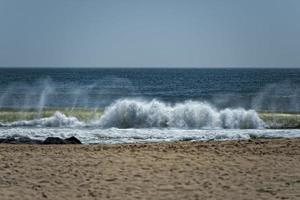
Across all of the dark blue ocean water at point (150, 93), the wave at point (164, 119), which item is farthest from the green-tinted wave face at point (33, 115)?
the dark blue ocean water at point (150, 93)

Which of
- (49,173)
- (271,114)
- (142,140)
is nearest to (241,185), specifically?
(49,173)

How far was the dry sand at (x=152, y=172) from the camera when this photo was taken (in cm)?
908

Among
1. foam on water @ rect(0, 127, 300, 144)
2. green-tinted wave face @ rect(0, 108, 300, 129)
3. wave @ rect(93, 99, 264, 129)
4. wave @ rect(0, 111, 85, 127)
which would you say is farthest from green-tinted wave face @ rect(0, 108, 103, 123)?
foam on water @ rect(0, 127, 300, 144)

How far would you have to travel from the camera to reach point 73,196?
350 inches

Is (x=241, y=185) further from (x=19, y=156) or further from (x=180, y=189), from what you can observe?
(x=19, y=156)

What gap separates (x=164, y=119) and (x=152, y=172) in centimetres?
1424

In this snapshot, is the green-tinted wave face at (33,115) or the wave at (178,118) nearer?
the wave at (178,118)

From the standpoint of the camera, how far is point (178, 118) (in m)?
25.0

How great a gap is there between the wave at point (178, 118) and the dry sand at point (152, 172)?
406 inches

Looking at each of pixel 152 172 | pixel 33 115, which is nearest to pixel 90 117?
pixel 33 115

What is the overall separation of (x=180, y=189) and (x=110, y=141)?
26.8 ft

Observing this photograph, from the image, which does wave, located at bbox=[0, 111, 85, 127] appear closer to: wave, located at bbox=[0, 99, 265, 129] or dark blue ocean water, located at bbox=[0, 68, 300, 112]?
wave, located at bbox=[0, 99, 265, 129]

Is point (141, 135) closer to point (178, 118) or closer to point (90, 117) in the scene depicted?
point (178, 118)

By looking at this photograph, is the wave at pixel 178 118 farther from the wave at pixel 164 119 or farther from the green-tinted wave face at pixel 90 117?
the green-tinted wave face at pixel 90 117
